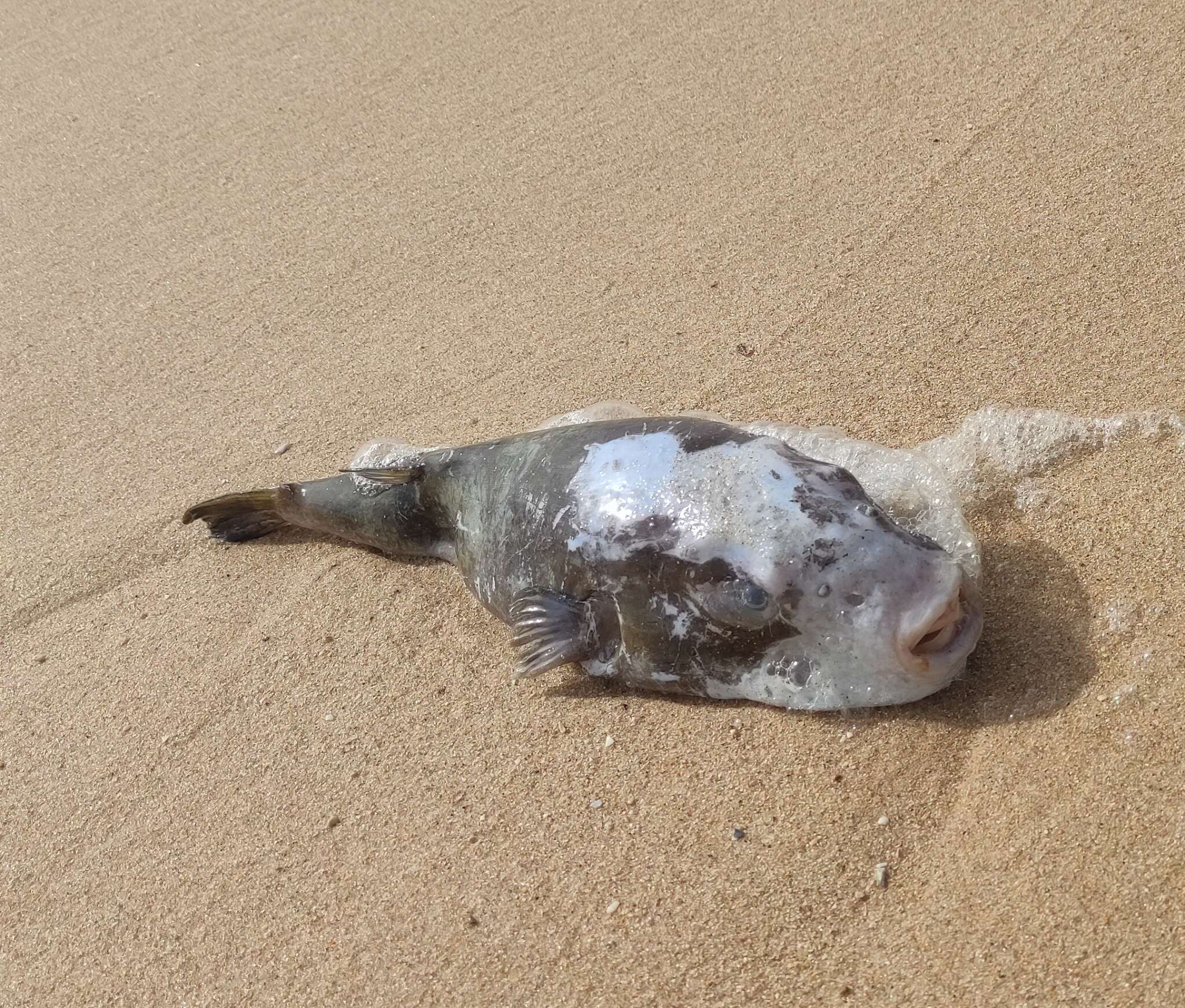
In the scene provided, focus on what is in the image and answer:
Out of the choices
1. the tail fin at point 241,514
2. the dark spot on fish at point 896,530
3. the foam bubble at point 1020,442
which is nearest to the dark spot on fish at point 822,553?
the dark spot on fish at point 896,530

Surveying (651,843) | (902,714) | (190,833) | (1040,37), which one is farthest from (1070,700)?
(1040,37)

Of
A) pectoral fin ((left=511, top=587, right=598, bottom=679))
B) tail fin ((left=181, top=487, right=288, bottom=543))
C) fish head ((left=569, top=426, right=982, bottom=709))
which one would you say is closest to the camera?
fish head ((left=569, top=426, right=982, bottom=709))

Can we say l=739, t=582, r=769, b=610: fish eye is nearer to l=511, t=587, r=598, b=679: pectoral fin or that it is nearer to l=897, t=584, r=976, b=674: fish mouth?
l=897, t=584, r=976, b=674: fish mouth

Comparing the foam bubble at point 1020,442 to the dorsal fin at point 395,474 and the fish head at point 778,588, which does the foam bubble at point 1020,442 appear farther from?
the dorsal fin at point 395,474

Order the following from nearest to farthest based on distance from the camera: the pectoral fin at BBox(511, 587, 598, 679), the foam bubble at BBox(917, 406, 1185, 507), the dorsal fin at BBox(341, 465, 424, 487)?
the pectoral fin at BBox(511, 587, 598, 679) → the foam bubble at BBox(917, 406, 1185, 507) → the dorsal fin at BBox(341, 465, 424, 487)

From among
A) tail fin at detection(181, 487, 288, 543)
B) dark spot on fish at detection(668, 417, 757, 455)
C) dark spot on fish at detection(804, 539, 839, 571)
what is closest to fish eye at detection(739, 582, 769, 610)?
dark spot on fish at detection(804, 539, 839, 571)

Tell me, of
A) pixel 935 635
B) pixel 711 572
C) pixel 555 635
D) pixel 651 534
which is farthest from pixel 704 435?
pixel 935 635

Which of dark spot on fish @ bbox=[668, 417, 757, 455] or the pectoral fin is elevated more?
dark spot on fish @ bbox=[668, 417, 757, 455]

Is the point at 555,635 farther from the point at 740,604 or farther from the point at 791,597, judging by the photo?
the point at 791,597
